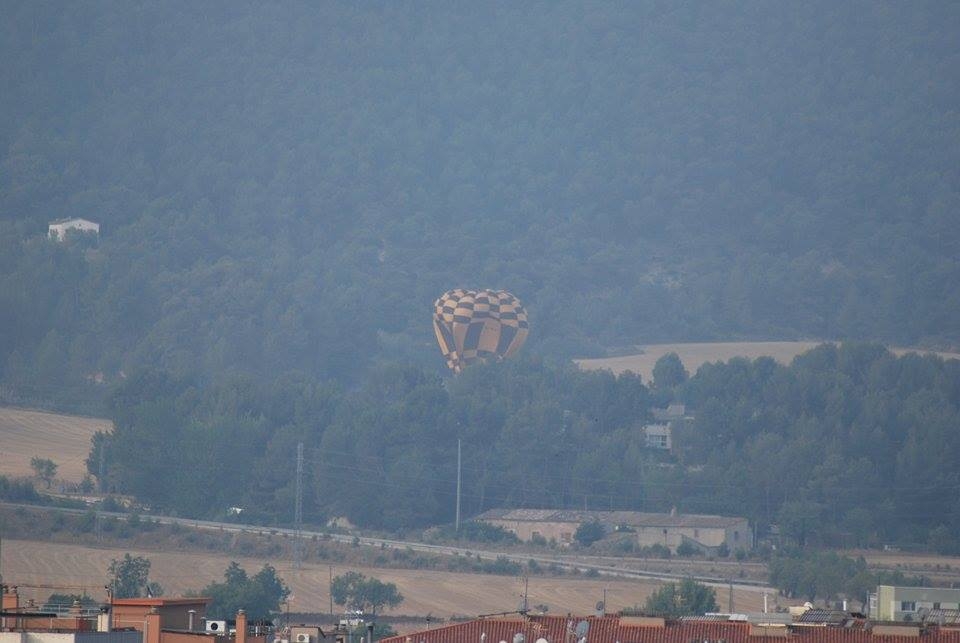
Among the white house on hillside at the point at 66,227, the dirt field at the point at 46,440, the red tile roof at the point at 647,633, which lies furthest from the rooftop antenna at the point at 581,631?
the white house on hillside at the point at 66,227

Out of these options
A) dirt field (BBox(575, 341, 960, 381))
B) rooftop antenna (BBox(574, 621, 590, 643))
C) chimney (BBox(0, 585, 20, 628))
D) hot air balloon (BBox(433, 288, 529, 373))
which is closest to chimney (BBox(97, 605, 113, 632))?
chimney (BBox(0, 585, 20, 628))

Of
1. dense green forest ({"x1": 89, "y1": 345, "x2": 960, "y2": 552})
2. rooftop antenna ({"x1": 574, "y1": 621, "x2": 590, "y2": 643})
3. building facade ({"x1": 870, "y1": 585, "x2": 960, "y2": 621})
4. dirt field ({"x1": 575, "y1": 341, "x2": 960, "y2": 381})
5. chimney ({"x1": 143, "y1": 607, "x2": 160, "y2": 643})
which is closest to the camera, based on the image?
chimney ({"x1": 143, "y1": 607, "x2": 160, "y2": 643})

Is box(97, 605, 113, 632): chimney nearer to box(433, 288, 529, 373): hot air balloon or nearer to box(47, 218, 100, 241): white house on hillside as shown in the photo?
box(433, 288, 529, 373): hot air balloon

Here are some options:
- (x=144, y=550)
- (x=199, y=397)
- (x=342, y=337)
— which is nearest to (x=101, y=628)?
(x=144, y=550)

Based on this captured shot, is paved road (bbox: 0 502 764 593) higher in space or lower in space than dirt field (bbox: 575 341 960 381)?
lower

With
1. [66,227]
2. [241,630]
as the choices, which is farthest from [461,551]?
[66,227]

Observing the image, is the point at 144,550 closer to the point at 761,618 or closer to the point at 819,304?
the point at 761,618
